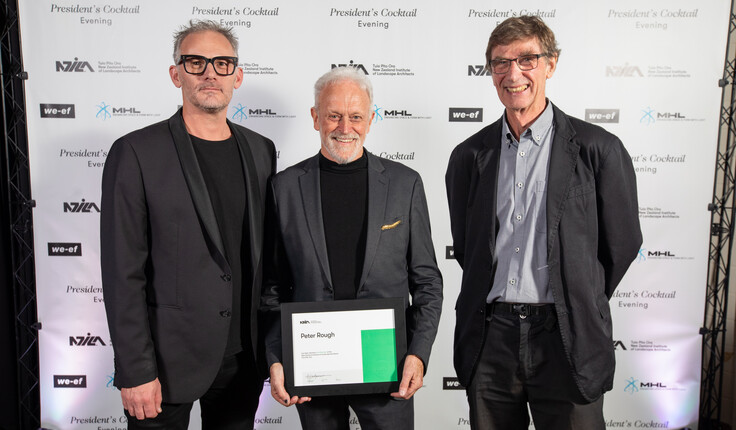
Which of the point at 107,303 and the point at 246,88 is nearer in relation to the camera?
the point at 107,303

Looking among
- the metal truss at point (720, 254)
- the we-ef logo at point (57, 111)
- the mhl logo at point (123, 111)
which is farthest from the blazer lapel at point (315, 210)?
the metal truss at point (720, 254)

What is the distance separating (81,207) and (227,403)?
224 centimetres

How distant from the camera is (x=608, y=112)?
11.8ft

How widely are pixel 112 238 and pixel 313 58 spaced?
213 centimetres

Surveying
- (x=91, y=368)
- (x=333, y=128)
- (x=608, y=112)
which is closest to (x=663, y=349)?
(x=608, y=112)

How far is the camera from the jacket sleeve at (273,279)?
2.10 meters

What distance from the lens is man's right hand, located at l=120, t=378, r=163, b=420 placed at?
1.99 metres

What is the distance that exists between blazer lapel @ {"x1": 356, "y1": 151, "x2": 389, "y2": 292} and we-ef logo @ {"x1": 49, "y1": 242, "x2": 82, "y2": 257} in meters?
2.75

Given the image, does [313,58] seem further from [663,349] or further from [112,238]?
[663,349]

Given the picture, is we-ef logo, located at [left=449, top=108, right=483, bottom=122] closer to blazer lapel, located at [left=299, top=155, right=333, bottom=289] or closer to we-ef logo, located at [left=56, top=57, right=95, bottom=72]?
blazer lapel, located at [left=299, top=155, right=333, bottom=289]

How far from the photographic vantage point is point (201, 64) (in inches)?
85.4

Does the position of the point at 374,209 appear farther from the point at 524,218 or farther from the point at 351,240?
the point at 524,218

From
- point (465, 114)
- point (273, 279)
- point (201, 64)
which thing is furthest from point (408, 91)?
point (273, 279)

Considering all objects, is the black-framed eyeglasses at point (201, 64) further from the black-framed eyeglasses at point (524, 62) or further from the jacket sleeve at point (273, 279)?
the black-framed eyeglasses at point (524, 62)
